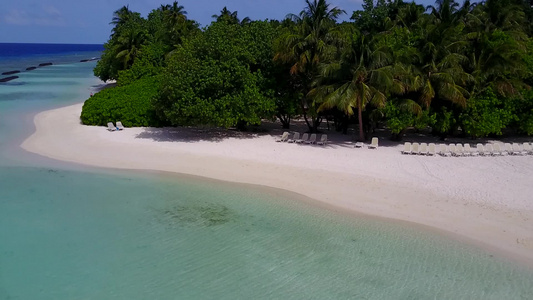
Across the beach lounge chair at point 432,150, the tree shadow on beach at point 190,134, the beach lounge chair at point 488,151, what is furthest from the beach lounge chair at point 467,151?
the tree shadow on beach at point 190,134

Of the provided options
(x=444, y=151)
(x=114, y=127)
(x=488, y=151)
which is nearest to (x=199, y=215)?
(x=444, y=151)

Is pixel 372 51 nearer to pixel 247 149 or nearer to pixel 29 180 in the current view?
pixel 247 149

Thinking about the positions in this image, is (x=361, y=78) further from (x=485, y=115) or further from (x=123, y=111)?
(x=123, y=111)

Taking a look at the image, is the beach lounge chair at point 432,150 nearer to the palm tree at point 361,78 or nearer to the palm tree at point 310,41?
the palm tree at point 361,78

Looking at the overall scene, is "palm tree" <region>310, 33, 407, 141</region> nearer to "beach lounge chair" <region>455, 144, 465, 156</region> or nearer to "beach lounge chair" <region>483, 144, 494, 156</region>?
"beach lounge chair" <region>455, 144, 465, 156</region>

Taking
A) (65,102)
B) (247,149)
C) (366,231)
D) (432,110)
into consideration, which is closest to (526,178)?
(432,110)
